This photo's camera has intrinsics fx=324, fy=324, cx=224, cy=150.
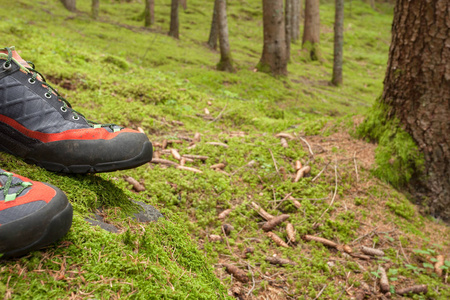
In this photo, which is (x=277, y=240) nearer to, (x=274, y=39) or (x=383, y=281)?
(x=383, y=281)

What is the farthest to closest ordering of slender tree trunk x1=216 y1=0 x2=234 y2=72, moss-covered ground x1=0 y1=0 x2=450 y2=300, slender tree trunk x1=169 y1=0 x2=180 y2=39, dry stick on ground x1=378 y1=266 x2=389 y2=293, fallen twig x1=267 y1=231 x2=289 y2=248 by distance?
slender tree trunk x1=169 y1=0 x2=180 y2=39, slender tree trunk x1=216 y1=0 x2=234 y2=72, fallen twig x1=267 y1=231 x2=289 y2=248, dry stick on ground x1=378 y1=266 x2=389 y2=293, moss-covered ground x1=0 y1=0 x2=450 y2=300

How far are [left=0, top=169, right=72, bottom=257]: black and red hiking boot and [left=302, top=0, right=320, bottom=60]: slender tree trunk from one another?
55.0ft

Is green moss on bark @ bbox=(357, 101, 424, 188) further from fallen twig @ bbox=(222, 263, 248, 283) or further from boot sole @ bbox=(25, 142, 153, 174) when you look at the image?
boot sole @ bbox=(25, 142, 153, 174)

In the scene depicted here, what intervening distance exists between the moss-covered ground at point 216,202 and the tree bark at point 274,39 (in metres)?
0.89

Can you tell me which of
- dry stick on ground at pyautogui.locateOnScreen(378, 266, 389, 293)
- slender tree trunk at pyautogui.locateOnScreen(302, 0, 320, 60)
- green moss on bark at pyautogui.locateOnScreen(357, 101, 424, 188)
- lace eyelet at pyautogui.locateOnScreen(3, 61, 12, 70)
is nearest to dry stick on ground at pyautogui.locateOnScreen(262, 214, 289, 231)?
dry stick on ground at pyautogui.locateOnScreen(378, 266, 389, 293)

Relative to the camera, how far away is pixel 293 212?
355 centimetres

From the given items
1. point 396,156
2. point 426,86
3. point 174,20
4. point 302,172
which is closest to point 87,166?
point 302,172

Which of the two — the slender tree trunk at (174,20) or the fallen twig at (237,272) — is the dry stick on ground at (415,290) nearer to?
the fallen twig at (237,272)

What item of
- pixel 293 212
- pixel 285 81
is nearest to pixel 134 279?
pixel 293 212

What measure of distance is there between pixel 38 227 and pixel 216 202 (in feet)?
7.10

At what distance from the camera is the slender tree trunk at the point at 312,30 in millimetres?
16703

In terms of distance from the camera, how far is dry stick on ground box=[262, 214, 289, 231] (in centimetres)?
326

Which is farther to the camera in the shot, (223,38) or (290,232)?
(223,38)

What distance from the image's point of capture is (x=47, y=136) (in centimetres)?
214
